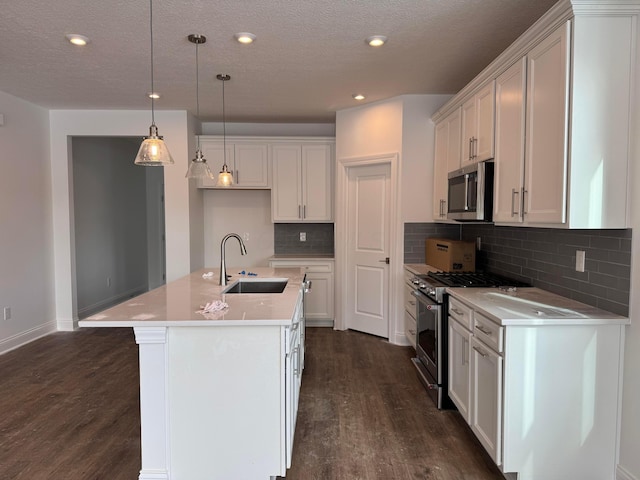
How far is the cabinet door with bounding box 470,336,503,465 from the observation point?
2064 millimetres

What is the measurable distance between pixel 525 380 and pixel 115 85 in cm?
420

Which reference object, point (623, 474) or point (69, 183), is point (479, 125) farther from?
point (69, 183)

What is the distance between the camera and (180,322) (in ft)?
6.61

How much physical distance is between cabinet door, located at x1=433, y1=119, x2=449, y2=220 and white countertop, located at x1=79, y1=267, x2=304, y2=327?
177cm

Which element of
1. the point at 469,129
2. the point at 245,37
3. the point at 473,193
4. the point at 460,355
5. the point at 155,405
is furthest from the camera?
the point at 469,129

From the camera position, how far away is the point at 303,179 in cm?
528

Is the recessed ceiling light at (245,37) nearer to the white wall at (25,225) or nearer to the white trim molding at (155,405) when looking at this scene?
the white trim molding at (155,405)

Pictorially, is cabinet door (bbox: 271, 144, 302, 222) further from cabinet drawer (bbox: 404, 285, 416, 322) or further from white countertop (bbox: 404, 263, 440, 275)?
cabinet drawer (bbox: 404, 285, 416, 322)

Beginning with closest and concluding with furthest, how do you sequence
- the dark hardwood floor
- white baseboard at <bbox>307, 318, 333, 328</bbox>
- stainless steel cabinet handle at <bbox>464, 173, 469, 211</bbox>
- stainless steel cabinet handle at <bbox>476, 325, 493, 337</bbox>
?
stainless steel cabinet handle at <bbox>476, 325, 493, 337</bbox> < the dark hardwood floor < stainless steel cabinet handle at <bbox>464, 173, 469, 211</bbox> < white baseboard at <bbox>307, 318, 333, 328</bbox>

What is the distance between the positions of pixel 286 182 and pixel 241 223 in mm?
930

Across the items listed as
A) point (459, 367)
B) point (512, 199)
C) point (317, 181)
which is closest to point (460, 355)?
point (459, 367)

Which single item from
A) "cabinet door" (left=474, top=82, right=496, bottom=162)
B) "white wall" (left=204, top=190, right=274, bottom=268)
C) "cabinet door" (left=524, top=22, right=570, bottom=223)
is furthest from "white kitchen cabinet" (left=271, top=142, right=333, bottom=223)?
"cabinet door" (left=524, top=22, right=570, bottom=223)

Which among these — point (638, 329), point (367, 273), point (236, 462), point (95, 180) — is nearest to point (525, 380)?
point (638, 329)

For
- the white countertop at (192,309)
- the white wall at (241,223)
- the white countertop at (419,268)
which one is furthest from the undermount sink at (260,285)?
the white wall at (241,223)
